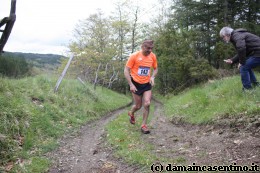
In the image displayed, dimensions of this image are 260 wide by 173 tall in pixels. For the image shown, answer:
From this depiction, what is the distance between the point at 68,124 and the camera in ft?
32.8

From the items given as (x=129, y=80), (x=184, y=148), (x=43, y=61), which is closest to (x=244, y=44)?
(x=129, y=80)

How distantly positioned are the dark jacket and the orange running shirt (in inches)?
91.8

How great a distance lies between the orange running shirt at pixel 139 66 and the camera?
7.89 m

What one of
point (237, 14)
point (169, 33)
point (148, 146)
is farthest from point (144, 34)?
point (148, 146)

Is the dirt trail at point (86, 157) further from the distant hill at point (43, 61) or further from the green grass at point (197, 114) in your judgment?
the distant hill at point (43, 61)

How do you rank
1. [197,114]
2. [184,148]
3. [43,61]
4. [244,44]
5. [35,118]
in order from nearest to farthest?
1. [184,148]
2. [244,44]
3. [35,118]
4. [197,114]
5. [43,61]

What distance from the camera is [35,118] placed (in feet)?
26.6

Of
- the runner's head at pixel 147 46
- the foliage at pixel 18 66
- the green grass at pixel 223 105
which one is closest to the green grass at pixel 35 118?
the foliage at pixel 18 66

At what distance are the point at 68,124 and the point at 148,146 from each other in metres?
4.43

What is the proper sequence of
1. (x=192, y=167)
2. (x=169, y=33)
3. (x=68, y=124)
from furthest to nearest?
(x=169, y=33) → (x=68, y=124) → (x=192, y=167)

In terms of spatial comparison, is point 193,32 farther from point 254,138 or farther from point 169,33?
point 254,138

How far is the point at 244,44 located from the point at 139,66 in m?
2.85

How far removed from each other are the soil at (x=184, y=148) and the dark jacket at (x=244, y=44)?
6.32ft

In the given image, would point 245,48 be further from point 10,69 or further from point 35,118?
point 10,69
